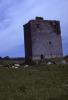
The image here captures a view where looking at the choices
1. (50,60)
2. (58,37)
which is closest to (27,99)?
(50,60)

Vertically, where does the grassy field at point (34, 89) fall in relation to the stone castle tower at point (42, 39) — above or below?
below

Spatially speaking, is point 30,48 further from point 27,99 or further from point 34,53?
point 27,99

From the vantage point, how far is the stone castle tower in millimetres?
59125

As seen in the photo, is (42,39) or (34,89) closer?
(34,89)

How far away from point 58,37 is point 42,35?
4.12 m

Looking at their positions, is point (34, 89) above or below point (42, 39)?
below

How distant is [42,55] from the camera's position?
194 ft

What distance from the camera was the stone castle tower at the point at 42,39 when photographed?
59.1 meters

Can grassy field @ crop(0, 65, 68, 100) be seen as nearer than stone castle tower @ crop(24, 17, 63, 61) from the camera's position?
Yes

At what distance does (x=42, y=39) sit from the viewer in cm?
5988

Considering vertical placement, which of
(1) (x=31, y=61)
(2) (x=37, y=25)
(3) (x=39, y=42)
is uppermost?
(2) (x=37, y=25)

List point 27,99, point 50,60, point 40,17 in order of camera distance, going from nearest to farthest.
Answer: point 27,99
point 50,60
point 40,17

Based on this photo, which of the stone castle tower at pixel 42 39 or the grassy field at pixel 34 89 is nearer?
the grassy field at pixel 34 89

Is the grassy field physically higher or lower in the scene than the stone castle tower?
lower
